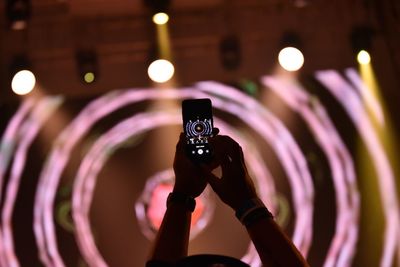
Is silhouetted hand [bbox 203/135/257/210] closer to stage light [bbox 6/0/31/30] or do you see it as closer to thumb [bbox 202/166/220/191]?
Result: thumb [bbox 202/166/220/191]

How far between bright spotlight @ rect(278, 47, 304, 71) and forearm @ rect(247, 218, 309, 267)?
3.01 m

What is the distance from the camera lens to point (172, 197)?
1.22 meters

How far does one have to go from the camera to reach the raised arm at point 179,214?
1.12 meters

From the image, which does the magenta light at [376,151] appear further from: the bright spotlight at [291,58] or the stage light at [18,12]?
the stage light at [18,12]

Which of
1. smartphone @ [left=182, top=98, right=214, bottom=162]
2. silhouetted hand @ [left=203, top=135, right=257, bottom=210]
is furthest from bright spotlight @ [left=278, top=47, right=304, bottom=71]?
silhouetted hand @ [left=203, top=135, right=257, bottom=210]

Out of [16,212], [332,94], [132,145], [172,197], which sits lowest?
[172,197]

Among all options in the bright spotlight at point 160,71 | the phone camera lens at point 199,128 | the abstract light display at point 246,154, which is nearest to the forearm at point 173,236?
the phone camera lens at point 199,128

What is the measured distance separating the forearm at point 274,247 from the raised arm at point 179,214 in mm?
132

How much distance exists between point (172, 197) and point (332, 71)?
3263 mm

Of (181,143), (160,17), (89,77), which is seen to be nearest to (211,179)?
(181,143)

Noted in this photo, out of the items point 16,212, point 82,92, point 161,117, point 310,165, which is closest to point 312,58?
point 310,165

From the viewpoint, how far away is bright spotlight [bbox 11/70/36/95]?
155 inches

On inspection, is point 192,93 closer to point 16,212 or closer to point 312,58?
point 312,58

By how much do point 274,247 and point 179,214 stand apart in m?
0.21
